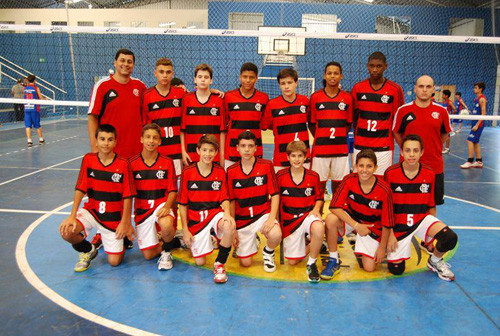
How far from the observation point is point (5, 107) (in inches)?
710

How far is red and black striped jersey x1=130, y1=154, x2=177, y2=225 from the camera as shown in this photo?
3896mm

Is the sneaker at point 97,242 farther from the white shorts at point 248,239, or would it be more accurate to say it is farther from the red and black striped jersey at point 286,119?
the red and black striped jersey at point 286,119

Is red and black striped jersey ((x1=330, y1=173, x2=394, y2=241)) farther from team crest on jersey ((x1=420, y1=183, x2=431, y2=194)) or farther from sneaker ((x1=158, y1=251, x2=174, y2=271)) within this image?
sneaker ((x1=158, y1=251, x2=174, y2=271))

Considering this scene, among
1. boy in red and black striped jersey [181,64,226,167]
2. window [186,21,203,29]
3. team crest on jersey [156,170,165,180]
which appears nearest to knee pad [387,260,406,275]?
boy in red and black striped jersey [181,64,226,167]

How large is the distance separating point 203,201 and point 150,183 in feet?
1.92

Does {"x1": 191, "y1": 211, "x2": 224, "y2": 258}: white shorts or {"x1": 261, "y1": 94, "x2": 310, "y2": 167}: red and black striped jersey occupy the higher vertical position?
{"x1": 261, "y1": 94, "x2": 310, "y2": 167}: red and black striped jersey

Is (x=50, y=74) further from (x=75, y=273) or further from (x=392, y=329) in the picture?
(x=392, y=329)

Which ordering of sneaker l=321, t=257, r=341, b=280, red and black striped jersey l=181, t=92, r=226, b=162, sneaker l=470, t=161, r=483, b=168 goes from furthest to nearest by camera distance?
sneaker l=470, t=161, r=483, b=168 < red and black striped jersey l=181, t=92, r=226, b=162 < sneaker l=321, t=257, r=341, b=280

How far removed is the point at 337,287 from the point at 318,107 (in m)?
1.96

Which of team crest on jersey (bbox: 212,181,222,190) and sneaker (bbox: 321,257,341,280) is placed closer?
sneaker (bbox: 321,257,341,280)

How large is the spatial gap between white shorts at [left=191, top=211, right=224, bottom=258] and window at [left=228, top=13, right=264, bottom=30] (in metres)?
19.3

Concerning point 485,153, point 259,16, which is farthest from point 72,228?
point 259,16

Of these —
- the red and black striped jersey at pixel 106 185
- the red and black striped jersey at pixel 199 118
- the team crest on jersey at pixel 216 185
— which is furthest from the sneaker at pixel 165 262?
the red and black striped jersey at pixel 199 118

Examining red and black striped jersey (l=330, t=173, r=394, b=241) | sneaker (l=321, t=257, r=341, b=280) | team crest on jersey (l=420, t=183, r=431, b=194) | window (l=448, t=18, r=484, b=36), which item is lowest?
sneaker (l=321, t=257, r=341, b=280)
